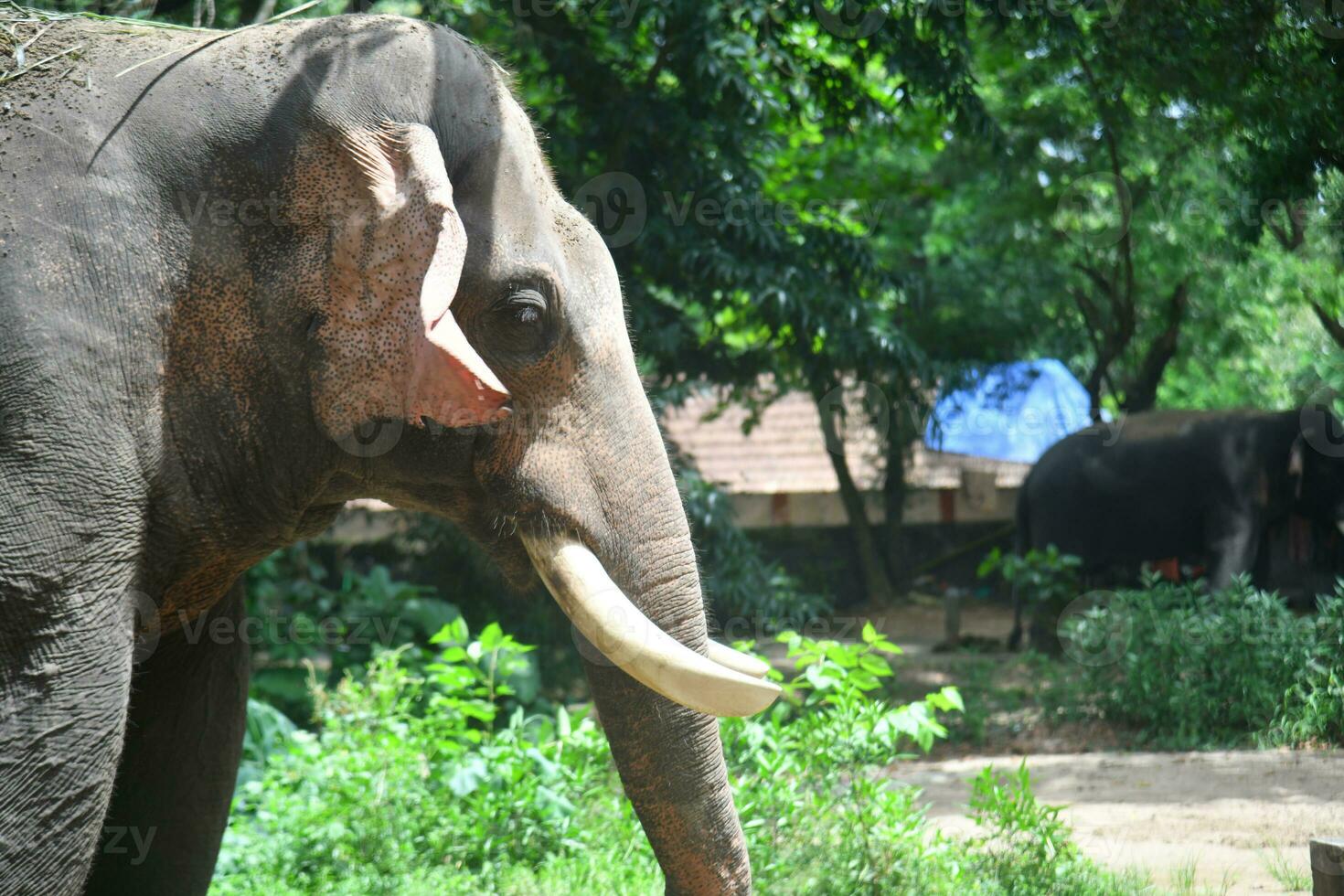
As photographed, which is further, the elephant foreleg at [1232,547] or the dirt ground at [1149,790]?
the elephant foreleg at [1232,547]

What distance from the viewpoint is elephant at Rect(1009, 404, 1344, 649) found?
1169 centimetres

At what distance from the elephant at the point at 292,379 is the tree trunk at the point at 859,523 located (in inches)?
443

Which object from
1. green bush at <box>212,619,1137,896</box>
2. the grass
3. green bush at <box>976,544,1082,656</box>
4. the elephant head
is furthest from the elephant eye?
green bush at <box>976,544,1082,656</box>

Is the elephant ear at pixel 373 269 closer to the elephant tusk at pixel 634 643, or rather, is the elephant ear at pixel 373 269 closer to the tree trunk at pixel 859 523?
the elephant tusk at pixel 634 643

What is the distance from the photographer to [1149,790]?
667 centimetres

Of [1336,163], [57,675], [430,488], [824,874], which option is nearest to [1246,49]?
[1336,163]

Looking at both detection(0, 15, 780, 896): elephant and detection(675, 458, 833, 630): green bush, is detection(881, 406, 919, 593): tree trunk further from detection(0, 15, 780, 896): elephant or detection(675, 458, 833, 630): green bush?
detection(0, 15, 780, 896): elephant

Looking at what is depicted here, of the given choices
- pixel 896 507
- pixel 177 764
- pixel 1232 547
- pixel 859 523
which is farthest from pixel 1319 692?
pixel 896 507

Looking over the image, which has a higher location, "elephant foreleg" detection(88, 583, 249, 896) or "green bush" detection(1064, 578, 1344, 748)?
"elephant foreleg" detection(88, 583, 249, 896)

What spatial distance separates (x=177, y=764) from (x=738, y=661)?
61.7 inches

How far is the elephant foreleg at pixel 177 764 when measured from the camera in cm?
353

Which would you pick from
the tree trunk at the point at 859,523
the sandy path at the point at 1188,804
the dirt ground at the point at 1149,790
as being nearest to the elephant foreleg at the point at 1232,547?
the dirt ground at the point at 1149,790

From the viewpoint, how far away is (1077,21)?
9211 mm

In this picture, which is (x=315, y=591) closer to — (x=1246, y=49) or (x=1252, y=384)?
(x=1246, y=49)
